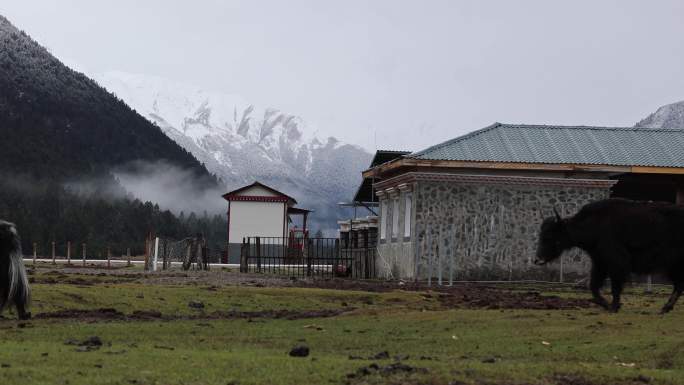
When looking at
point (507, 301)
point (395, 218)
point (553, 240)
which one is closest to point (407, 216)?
point (395, 218)

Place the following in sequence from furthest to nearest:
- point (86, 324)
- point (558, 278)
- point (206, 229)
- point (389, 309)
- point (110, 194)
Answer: point (110, 194)
point (206, 229)
point (558, 278)
point (389, 309)
point (86, 324)

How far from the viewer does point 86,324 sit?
12555mm

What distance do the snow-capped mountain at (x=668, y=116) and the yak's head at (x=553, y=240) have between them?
5101 inches

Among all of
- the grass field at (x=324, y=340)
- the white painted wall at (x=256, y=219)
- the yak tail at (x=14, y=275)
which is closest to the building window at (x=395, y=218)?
the grass field at (x=324, y=340)

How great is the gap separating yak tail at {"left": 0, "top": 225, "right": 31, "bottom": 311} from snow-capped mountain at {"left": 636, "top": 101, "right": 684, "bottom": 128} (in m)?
135

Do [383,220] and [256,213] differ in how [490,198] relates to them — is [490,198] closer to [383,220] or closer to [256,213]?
[383,220]

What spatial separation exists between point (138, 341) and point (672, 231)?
7262 millimetres

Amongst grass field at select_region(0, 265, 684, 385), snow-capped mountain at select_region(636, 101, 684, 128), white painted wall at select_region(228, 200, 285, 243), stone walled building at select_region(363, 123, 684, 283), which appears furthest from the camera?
snow-capped mountain at select_region(636, 101, 684, 128)

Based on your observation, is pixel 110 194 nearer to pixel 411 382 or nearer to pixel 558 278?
pixel 558 278

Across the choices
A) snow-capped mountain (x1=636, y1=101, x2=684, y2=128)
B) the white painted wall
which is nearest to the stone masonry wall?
the white painted wall

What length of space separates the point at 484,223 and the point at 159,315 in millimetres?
15600

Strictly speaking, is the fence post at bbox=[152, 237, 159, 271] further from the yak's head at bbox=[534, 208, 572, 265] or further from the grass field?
the yak's head at bbox=[534, 208, 572, 265]

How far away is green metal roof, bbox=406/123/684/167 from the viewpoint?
29.4m

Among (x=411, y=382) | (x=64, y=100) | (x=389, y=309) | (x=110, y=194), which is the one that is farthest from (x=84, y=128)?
(x=411, y=382)
